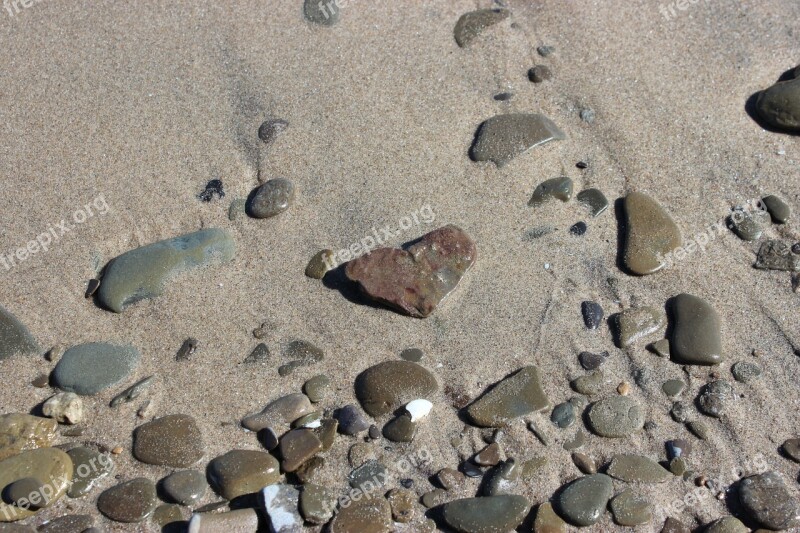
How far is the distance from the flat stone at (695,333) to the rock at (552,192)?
2.17 ft

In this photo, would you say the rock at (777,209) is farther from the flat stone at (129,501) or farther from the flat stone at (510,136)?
the flat stone at (129,501)

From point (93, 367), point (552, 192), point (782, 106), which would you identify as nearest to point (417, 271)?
point (552, 192)

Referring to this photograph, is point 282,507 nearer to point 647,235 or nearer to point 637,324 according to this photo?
point 637,324

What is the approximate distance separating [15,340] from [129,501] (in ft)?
2.87

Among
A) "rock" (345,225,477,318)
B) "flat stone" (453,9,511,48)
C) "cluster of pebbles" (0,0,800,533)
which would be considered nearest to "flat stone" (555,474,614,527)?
"cluster of pebbles" (0,0,800,533)

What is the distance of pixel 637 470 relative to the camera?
2449 millimetres

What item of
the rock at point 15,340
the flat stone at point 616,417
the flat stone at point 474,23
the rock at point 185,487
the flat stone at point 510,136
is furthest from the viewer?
the flat stone at point 474,23

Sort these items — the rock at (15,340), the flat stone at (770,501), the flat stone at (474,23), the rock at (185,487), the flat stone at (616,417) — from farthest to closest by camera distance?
the flat stone at (474,23) < the rock at (15,340) < the flat stone at (616,417) < the rock at (185,487) < the flat stone at (770,501)

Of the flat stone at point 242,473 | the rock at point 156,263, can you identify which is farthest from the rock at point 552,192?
the flat stone at point 242,473

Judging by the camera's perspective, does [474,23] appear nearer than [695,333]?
No

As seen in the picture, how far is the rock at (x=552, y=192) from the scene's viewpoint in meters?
3.11

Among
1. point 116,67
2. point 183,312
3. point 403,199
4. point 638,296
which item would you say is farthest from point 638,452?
point 116,67

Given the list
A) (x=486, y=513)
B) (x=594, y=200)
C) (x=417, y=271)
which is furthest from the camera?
(x=594, y=200)

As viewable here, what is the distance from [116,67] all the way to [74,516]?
221 centimetres
